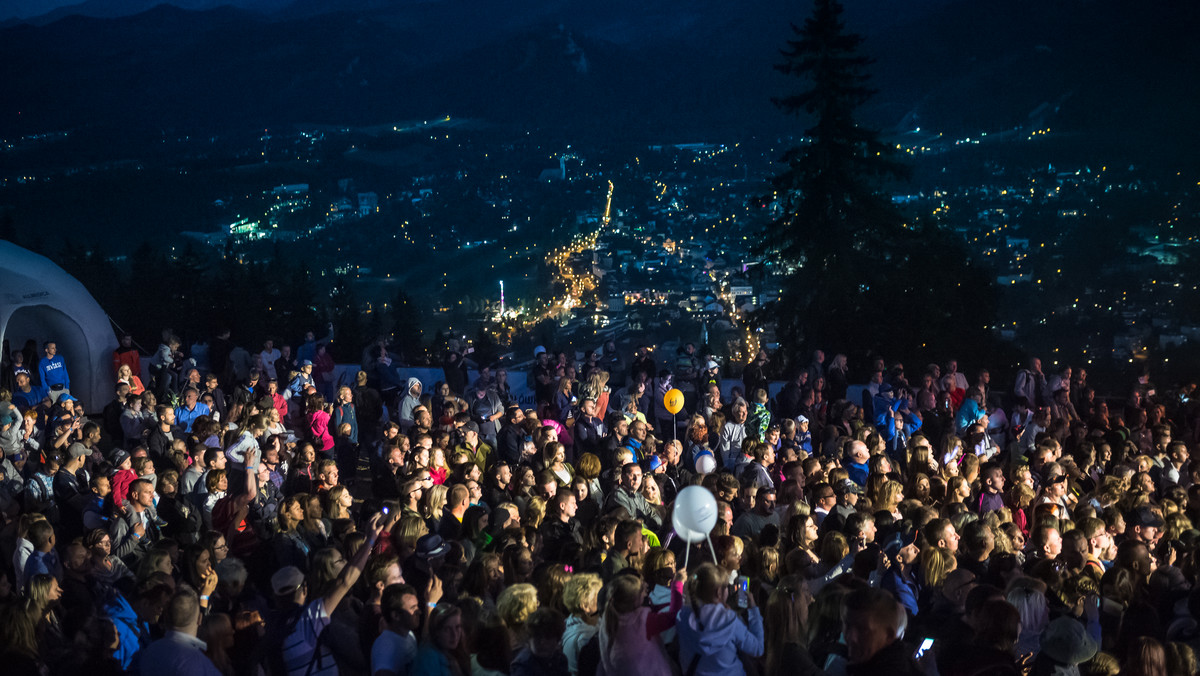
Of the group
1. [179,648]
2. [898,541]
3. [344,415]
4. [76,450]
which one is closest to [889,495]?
[898,541]

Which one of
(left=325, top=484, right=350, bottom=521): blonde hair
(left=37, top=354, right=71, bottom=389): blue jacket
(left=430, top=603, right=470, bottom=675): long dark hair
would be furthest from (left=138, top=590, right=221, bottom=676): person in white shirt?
(left=37, top=354, right=71, bottom=389): blue jacket

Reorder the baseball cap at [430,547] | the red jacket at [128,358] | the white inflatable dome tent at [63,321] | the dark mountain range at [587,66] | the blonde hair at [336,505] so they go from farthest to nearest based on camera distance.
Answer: the dark mountain range at [587,66], the red jacket at [128,358], the white inflatable dome tent at [63,321], the blonde hair at [336,505], the baseball cap at [430,547]

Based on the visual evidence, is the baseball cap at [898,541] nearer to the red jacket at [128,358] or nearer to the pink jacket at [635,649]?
the pink jacket at [635,649]

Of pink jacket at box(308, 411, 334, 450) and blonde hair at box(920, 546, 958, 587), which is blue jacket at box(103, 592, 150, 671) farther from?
pink jacket at box(308, 411, 334, 450)

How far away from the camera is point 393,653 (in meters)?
4.62

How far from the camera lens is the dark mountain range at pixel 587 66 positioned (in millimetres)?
40094

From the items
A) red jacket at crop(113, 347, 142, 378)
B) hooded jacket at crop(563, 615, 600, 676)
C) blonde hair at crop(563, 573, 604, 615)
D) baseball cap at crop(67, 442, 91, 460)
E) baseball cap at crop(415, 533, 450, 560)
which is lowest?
red jacket at crop(113, 347, 142, 378)

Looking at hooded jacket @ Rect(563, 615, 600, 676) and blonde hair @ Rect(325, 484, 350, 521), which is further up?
hooded jacket @ Rect(563, 615, 600, 676)

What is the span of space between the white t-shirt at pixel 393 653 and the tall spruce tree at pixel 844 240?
15.4 m

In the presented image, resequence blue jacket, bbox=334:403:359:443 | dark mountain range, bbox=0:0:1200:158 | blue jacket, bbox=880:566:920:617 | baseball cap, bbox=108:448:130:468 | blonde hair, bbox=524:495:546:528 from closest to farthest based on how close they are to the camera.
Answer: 1. blue jacket, bbox=880:566:920:617
2. blonde hair, bbox=524:495:546:528
3. baseball cap, bbox=108:448:130:468
4. blue jacket, bbox=334:403:359:443
5. dark mountain range, bbox=0:0:1200:158

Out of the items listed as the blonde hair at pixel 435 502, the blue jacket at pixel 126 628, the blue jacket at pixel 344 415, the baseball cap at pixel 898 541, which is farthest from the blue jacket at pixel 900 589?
the blue jacket at pixel 344 415

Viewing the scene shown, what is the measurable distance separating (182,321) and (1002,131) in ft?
Answer: 114

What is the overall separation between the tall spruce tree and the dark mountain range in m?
20.6

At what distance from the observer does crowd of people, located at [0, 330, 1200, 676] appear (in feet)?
15.0
